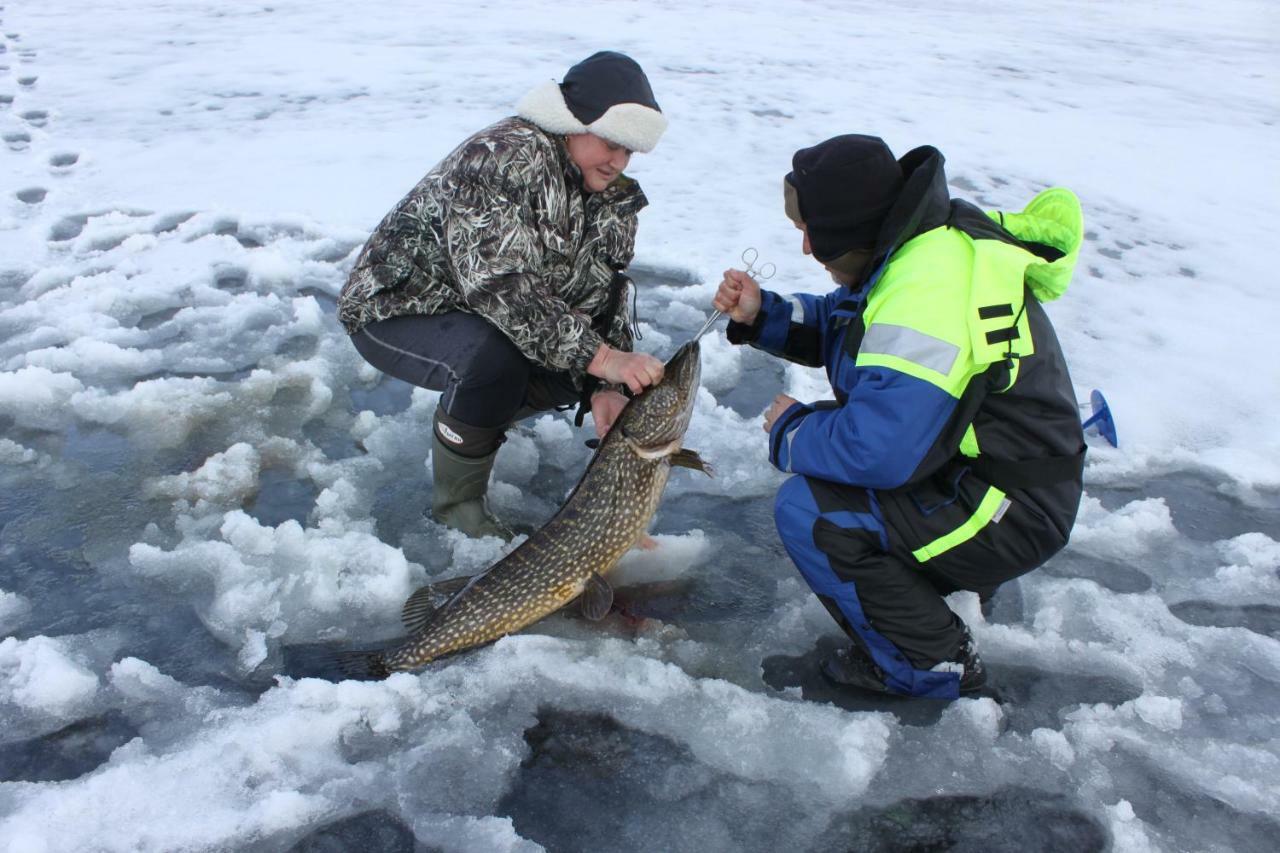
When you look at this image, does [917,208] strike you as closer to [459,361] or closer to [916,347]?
[916,347]

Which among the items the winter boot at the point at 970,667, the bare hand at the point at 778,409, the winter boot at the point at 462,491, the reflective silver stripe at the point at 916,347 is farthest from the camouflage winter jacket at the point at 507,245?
the winter boot at the point at 970,667

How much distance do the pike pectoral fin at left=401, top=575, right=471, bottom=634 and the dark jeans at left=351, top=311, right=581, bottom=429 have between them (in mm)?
669

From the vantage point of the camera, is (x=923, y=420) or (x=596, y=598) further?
(x=596, y=598)

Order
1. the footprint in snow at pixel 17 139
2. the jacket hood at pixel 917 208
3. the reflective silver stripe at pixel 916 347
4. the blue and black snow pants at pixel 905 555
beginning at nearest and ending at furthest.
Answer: the reflective silver stripe at pixel 916 347 < the jacket hood at pixel 917 208 < the blue and black snow pants at pixel 905 555 < the footprint in snow at pixel 17 139

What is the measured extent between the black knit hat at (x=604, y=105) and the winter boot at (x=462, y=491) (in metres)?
1.29

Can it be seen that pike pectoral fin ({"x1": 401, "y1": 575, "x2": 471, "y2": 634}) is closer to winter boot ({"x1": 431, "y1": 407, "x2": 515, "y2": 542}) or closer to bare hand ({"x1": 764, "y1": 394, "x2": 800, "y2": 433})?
winter boot ({"x1": 431, "y1": 407, "x2": 515, "y2": 542})

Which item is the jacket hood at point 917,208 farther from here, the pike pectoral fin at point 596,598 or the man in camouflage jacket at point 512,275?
the pike pectoral fin at point 596,598

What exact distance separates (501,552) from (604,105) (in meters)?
1.74

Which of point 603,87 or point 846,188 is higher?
point 603,87

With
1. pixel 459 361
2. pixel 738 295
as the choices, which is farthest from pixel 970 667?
pixel 459 361

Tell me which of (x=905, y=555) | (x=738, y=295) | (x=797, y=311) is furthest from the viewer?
(x=797, y=311)

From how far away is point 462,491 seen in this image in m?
3.64

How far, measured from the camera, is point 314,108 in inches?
345

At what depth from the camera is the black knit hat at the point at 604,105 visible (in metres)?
3.11
